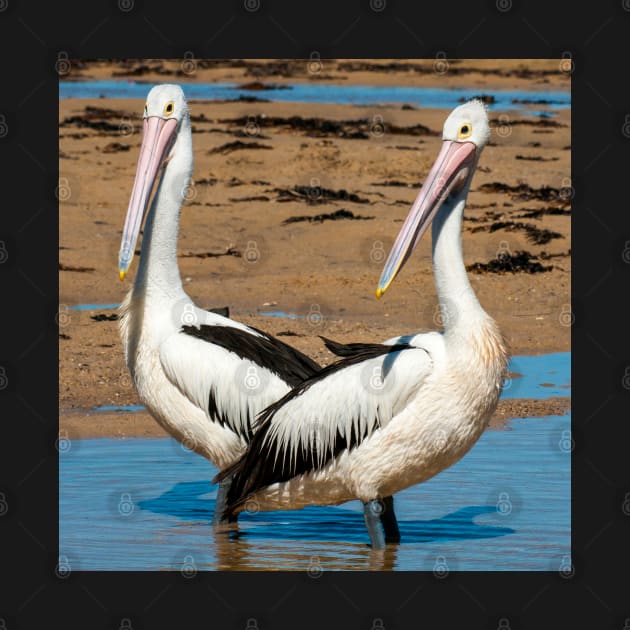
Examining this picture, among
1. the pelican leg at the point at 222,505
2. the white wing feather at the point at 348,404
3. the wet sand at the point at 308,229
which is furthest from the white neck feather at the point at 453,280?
the wet sand at the point at 308,229

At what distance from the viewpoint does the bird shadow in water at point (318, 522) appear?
7.46 metres

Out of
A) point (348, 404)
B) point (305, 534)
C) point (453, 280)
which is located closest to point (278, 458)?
point (348, 404)

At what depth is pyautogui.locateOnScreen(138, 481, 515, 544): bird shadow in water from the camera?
746 centimetres

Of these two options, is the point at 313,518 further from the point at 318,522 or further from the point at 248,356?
the point at 248,356

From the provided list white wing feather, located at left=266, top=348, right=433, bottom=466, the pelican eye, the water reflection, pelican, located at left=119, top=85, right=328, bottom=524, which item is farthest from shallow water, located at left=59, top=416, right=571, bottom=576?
the pelican eye

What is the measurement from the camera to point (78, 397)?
1005 centimetres

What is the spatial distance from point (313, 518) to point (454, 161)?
2566mm

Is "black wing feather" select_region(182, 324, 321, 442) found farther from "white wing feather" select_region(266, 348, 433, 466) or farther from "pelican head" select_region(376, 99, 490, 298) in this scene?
"pelican head" select_region(376, 99, 490, 298)

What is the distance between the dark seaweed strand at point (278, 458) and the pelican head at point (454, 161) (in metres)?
0.53

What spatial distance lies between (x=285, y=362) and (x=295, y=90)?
24.3 metres

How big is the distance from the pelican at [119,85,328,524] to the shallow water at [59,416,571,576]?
484 millimetres

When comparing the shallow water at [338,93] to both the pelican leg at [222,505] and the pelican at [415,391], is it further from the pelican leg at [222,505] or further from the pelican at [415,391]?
the pelican at [415,391]

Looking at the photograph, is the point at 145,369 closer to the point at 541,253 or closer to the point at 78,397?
the point at 78,397

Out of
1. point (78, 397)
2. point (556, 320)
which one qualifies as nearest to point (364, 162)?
point (556, 320)
